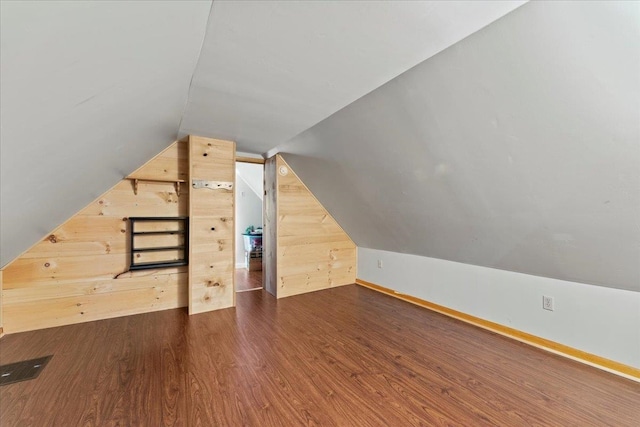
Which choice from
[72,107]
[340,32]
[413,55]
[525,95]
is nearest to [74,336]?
[72,107]

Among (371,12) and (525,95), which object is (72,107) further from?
(525,95)

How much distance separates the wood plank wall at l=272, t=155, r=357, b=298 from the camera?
3.81 m

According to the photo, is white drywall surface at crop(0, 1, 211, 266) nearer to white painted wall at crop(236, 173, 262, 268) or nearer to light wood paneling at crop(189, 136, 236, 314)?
light wood paneling at crop(189, 136, 236, 314)

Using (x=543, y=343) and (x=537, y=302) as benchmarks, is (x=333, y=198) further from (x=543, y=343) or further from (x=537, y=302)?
(x=543, y=343)

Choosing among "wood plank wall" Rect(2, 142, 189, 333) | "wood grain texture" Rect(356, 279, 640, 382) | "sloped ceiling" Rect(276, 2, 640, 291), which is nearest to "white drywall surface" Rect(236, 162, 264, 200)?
"wood plank wall" Rect(2, 142, 189, 333)

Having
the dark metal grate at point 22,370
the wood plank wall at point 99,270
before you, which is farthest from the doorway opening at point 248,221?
the dark metal grate at point 22,370

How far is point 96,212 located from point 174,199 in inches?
30.5

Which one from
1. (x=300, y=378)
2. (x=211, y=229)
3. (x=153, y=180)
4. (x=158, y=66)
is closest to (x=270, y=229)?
(x=211, y=229)

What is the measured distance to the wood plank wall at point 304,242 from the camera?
381 centimetres

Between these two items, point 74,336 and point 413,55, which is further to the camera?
point 74,336

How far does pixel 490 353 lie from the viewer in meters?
2.26

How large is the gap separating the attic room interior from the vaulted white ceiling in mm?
12

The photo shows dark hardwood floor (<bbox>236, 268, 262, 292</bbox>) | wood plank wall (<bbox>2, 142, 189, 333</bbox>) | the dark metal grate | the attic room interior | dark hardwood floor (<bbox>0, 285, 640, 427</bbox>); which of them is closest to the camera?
the attic room interior

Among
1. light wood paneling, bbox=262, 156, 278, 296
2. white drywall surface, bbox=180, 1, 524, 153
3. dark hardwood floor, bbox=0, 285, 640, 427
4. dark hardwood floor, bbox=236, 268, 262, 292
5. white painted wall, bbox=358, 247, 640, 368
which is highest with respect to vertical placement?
white drywall surface, bbox=180, 1, 524, 153
